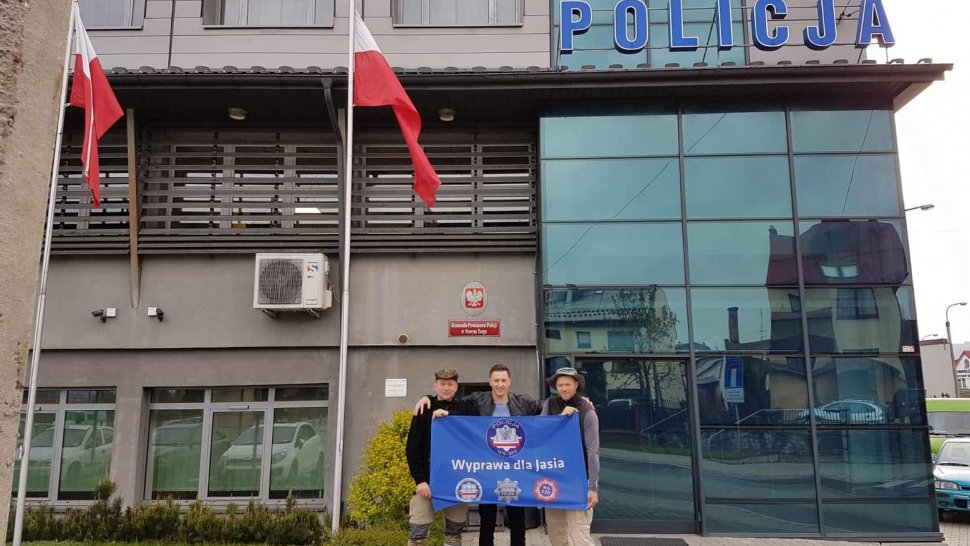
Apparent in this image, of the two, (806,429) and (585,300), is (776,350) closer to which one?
(806,429)

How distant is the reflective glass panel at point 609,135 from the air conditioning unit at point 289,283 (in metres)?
3.87

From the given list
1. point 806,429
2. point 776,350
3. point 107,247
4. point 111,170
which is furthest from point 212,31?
point 806,429

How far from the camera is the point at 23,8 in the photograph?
2.72 metres

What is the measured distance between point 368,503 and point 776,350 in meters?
5.89

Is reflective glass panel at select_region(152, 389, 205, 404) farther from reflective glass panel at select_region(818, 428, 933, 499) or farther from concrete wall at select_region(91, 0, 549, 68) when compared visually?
reflective glass panel at select_region(818, 428, 933, 499)

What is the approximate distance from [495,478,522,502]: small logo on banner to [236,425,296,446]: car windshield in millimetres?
4840

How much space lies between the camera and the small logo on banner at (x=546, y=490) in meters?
6.20

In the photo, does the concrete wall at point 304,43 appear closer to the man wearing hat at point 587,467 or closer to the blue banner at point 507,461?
the man wearing hat at point 587,467

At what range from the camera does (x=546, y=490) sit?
6.24 m

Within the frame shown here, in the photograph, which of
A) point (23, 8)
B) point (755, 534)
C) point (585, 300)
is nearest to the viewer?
point (23, 8)

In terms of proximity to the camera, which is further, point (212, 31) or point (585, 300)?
point (212, 31)

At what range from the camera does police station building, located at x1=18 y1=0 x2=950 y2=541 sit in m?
9.12

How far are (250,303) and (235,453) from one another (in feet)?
7.61

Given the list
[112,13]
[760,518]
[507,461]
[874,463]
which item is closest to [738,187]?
[874,463]
